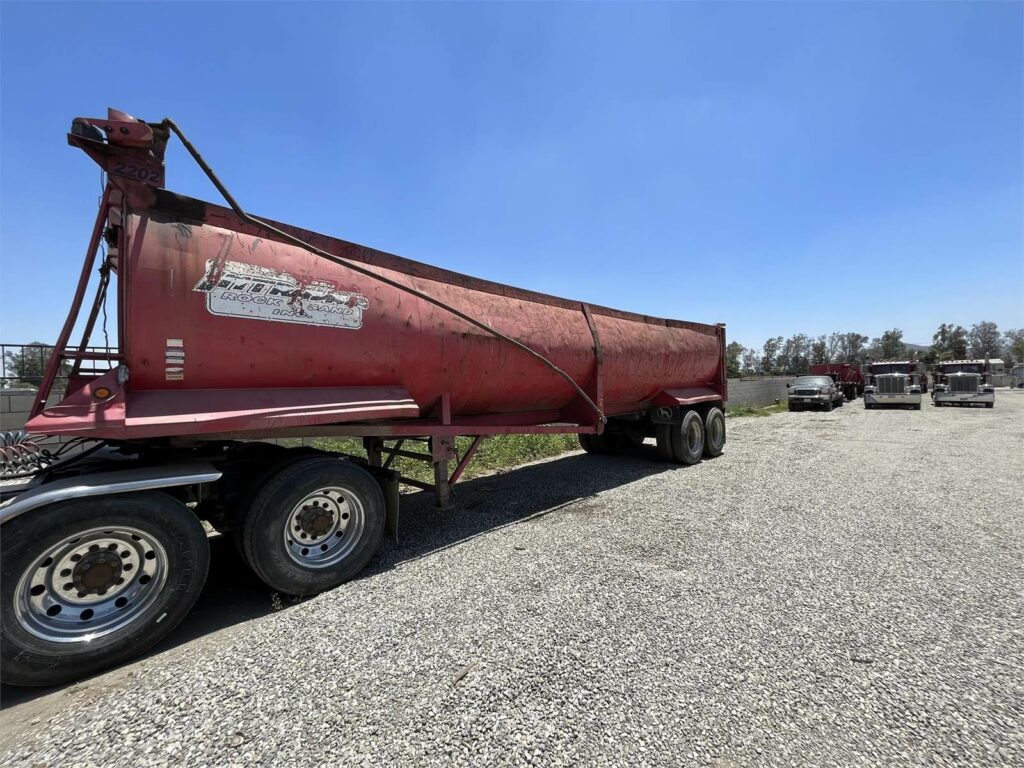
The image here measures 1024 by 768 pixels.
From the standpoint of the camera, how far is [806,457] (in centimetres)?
951

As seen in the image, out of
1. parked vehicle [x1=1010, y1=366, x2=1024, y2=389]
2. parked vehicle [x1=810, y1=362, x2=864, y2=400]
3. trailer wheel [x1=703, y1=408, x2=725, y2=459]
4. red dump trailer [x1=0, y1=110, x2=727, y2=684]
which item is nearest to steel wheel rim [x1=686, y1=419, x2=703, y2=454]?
trailer wheel [x1=703, y1=408, x2=725, y2=459]

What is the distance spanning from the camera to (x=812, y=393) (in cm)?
2284

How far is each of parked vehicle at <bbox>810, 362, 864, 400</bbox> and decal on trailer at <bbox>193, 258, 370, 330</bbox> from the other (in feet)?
108

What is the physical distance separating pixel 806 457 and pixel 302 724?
10322 millimetres

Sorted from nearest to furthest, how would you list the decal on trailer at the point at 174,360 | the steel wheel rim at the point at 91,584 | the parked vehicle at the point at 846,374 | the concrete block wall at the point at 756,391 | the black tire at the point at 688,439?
the steel wheel rim at the point at 91,584 < the decal on trailer at the point at 174,360 < the black tire at the point at 688,439 < the concrete block wall at the point at 756,391 < the parked vehicle at the point at 846,374

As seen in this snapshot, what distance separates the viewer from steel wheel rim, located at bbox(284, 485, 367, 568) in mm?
3625

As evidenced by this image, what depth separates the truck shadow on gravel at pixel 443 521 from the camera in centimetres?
333

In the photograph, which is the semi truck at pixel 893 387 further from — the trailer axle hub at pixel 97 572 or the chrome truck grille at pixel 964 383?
the trailer axle hub at pixel 97 572

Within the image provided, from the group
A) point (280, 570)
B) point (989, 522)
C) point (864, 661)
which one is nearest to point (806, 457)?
point (989, 522)

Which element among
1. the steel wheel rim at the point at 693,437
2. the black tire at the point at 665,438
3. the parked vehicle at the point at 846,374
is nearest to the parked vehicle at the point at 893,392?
the parked vehicle at the point at 846,374

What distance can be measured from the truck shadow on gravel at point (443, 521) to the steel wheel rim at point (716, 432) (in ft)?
4.40

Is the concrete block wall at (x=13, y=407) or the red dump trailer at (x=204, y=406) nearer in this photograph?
the red dump trailer at (x=204, y=406)

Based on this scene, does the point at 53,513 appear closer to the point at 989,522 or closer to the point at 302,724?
the point at 302,724

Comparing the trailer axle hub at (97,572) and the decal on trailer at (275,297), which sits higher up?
the decal on trailer at (275,297)
